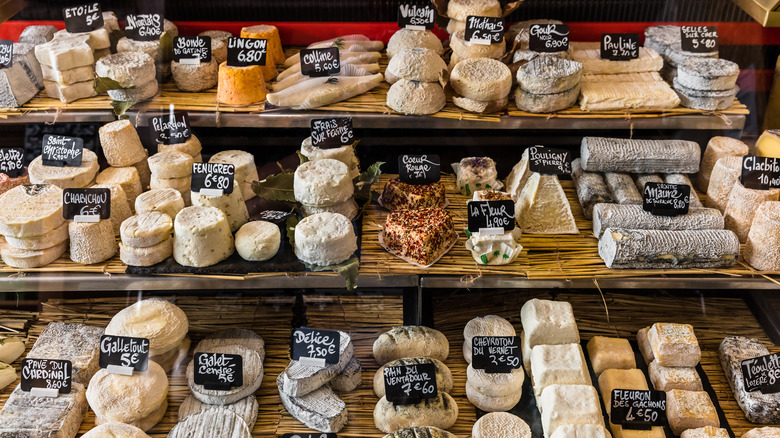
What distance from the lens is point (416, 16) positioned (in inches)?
119

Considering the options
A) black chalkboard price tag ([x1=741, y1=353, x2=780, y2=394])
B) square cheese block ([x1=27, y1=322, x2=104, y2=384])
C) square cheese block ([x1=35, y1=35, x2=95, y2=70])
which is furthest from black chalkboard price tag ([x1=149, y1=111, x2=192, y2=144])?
black chalkboard price tag ([x1=741, y1=353, x2=780, y2=394])

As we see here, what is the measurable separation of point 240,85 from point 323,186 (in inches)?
Answer: 23.8

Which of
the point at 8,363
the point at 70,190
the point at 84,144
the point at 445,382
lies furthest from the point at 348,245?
the point at 8,363

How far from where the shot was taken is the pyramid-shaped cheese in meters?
2.72

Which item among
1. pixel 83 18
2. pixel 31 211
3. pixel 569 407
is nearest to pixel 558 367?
pixel 569 407

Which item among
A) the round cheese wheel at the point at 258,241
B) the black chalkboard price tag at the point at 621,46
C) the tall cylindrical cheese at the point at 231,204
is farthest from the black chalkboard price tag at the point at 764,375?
the tall cylindrical cheese at the point at 231,204

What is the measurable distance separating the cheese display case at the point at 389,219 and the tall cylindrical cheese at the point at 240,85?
0.01 m

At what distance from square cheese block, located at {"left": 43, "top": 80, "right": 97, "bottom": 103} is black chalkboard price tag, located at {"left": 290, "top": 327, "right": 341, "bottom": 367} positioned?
1326 mm

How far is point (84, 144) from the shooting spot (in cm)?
280

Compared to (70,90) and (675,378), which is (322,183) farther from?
(675,378)

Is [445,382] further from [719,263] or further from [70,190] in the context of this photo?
[70,190]

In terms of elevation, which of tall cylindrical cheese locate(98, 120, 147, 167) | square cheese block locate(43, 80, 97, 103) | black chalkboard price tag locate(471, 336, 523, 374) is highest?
square cheese block locate(43, 80, 97, 103)

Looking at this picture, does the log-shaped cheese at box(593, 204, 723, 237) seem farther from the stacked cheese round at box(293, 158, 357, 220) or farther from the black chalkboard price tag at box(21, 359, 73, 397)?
the black chalkboard price tag at box(21, 359, 73, 397)

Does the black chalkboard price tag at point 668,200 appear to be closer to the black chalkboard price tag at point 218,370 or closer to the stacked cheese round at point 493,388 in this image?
the stacked cheese round at point 493,388
